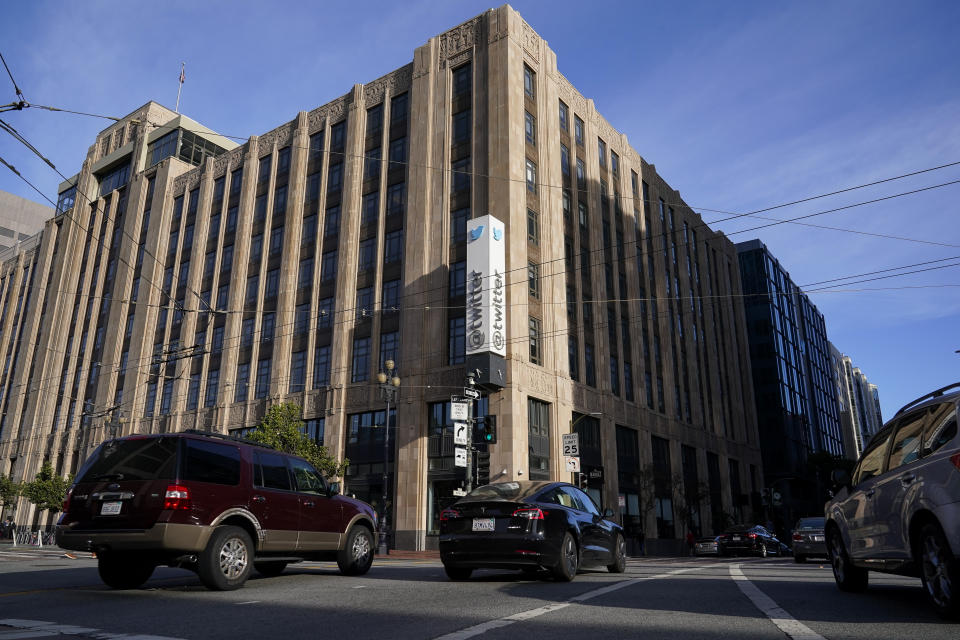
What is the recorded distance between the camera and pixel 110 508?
8.33 metres

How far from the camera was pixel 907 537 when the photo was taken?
6.08 metres

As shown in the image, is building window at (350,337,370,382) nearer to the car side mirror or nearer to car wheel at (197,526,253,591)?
car wheel at (197,526,253,591)

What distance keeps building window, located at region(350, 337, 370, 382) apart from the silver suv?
101 ft

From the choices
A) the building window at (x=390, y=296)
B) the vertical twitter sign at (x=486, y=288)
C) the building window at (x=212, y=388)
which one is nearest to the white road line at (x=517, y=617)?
the vertical twitter sign at (x=486, y=288)

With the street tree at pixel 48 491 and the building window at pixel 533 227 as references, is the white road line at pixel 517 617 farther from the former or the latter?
the street tree at pixel 48 491

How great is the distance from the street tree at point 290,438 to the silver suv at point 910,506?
1033 inches

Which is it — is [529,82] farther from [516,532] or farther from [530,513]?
[516,532]

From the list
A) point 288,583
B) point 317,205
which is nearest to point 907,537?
point 288,583

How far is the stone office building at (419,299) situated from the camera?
34.8 m

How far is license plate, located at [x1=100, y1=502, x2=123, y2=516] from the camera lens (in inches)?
326

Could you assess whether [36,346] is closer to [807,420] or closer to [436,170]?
[436,170]

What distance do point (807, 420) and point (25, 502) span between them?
7959cm

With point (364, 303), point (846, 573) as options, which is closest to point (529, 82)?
point (364, 303)

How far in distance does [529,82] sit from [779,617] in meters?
36.8
